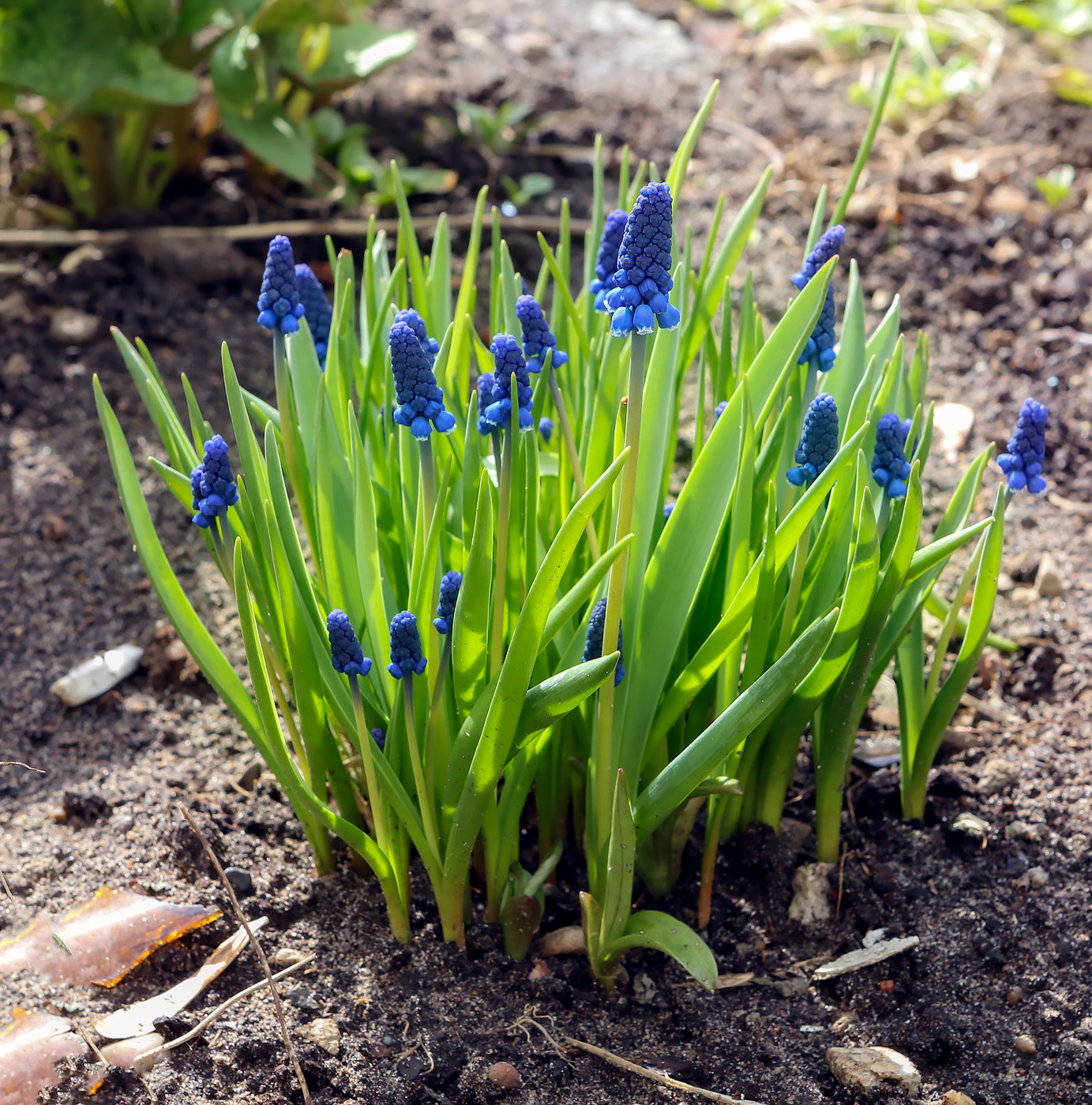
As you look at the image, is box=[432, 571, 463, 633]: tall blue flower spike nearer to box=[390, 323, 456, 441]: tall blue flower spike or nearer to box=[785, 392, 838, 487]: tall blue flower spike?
box=[390, 323, 456, 441]: tall blue flower spike

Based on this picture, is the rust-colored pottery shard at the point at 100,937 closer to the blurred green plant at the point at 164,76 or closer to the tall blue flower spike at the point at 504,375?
the tall blue flower spike at the point at 504,375

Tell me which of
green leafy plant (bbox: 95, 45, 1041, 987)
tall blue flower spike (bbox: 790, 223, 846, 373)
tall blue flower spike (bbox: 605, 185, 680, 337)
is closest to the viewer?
tall blue flower spike (bbox: 605, 185, 680, 337)

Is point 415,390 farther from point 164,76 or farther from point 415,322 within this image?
point 164,76

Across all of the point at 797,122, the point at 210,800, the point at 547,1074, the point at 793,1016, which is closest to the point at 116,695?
the point at 210,800

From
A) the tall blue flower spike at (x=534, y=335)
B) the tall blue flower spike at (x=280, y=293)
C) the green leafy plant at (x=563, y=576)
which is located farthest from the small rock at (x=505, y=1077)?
the tall blue flower spike at (x=280, y=293)

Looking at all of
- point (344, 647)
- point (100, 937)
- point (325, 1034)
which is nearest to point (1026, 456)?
point (344, 647)

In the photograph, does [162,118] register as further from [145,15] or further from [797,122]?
[797,122]

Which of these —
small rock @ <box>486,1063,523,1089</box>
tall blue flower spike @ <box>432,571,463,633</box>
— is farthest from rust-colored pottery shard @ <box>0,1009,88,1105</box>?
tall blue flower spike @ <box>432,571,463,633</box>
